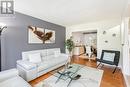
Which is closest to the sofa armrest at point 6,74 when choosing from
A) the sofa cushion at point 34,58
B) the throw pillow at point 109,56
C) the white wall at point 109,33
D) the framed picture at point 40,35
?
the sofa cushion at point 34,58

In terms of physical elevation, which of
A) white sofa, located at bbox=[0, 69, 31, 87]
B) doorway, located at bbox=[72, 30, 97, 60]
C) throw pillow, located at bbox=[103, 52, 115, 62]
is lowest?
white sofa, located at bbox=[0, 69, 31, 87]

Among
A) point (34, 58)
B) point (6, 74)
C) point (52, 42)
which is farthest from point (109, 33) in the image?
point (6, 74)

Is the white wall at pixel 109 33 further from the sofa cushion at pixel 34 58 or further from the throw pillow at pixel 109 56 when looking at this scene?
the sofa cushion at pixel 34 58

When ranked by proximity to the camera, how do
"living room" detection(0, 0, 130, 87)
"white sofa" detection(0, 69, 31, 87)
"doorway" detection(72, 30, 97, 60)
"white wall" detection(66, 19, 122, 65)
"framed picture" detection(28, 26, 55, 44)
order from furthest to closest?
1. "doorway" detection(72, 30, 97, 60)
2. "white wall" detection(66, 19, 122, 65)
3. "framed picture" detection(28, 26, 55, 44)
4. "living room" detection(0, 0, 130, 87)
5. "white sofa" detection(0, 69, 31, 87)

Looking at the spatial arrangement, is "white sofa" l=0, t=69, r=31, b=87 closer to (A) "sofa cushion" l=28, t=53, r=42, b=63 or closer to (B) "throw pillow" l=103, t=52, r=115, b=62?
(A) "sofa cushion" l=28, t=53, r=42, b=63

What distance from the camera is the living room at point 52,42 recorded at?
2291mm

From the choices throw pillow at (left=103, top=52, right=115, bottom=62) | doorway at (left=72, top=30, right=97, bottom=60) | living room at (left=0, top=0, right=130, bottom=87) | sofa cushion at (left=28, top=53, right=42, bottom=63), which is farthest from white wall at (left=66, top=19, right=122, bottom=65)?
sofa cushion at (left=28, top=53, right=42, bottom=63)

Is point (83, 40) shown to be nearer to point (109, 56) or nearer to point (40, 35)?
point (109, 56)

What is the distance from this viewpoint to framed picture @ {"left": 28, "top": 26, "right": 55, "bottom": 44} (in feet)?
11.0

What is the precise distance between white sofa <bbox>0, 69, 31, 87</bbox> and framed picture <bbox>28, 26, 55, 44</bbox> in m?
1.63

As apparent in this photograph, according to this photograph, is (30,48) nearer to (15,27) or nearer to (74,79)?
(15,27)

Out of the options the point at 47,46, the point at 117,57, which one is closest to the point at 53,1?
the point at 47,46

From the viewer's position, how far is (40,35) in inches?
147

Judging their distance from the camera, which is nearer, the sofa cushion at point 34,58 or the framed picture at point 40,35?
the sofa cushion at point 34,58
